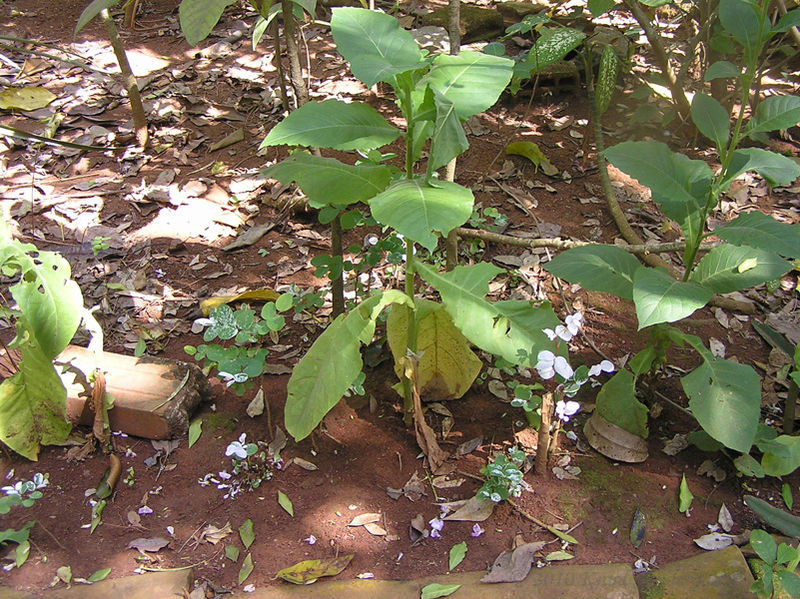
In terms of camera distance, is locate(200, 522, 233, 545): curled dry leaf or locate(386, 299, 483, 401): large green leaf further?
locate(386, 299, 483, 401): large green leaf

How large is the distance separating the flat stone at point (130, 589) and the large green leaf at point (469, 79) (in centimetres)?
167

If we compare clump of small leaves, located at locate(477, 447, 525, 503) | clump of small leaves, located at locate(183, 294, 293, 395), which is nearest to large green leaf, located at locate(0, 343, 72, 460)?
clump of small leaves, located at locate(183, 294, 293, 395)

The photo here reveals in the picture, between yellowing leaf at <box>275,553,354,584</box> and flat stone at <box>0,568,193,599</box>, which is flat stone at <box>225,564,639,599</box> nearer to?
yellowing leaf at <box>275,553,354,584</box>

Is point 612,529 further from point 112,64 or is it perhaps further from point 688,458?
point 112,64

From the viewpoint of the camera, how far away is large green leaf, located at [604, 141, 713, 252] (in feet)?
7.75

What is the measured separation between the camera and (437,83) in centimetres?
230

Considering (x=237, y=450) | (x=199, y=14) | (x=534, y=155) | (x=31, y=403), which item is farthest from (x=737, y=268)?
(x=31, y=403)

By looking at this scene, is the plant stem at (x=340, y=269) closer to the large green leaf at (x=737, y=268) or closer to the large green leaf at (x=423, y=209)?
→ the large green leaf at (x=423, y=209)

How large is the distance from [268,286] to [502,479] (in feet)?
5.21

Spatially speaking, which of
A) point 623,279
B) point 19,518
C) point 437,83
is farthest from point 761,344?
point 19,518

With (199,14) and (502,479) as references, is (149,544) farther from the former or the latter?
(199,14)

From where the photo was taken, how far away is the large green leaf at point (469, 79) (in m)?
2.20

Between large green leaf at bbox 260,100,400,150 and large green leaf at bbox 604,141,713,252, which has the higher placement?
large green leaf at bbox 260,100,400,150

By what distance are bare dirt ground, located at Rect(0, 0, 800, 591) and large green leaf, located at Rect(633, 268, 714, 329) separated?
62cm
